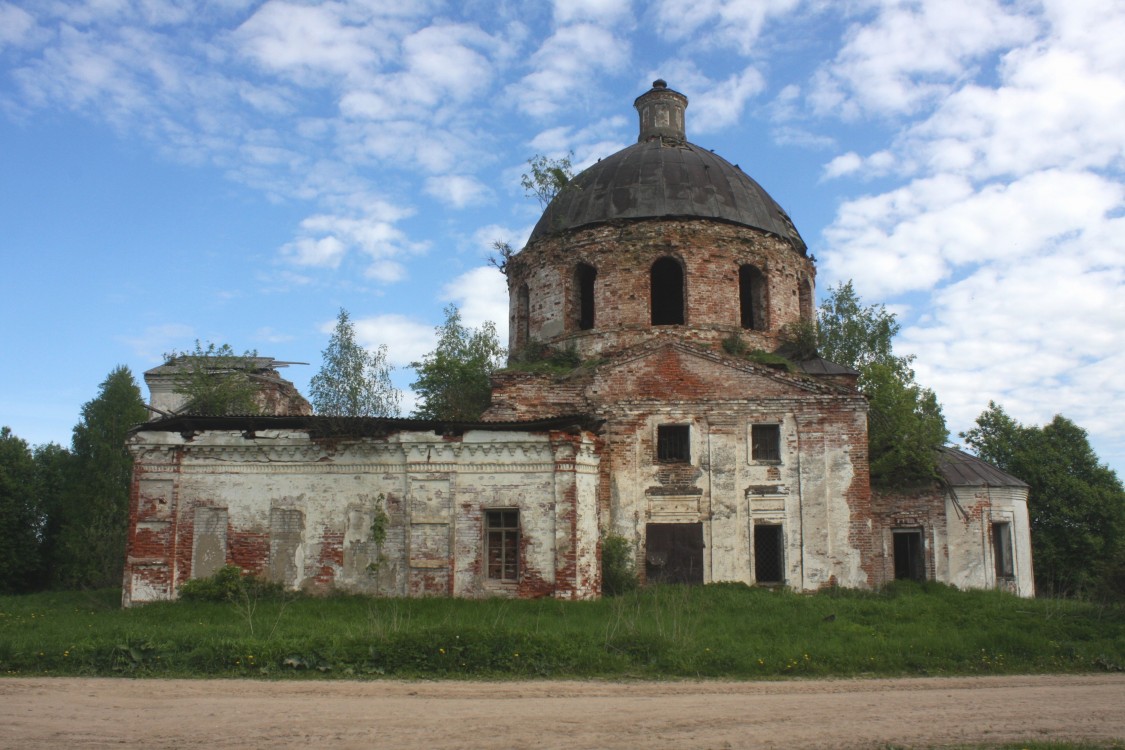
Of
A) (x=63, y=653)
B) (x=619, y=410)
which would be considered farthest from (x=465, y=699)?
(x=619, y=410)

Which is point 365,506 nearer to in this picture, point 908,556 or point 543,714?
point 543,714

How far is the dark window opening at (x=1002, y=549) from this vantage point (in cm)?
2172

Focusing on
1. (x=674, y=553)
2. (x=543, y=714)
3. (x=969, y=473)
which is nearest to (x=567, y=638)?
(x=543, y=714)

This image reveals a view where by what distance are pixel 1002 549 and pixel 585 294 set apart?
1183 cm

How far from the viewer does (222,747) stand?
762cm

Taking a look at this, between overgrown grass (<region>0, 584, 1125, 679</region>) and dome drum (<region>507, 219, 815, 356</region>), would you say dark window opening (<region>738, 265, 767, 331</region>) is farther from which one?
overgrown grass (<region>0, 584, 1125, 679</region>)

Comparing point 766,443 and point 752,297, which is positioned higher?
point 752,297

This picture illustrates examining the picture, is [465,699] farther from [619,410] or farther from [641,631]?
[619,410]

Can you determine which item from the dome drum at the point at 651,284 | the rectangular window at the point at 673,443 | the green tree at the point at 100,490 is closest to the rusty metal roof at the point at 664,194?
the dome drum at the point at 651,284

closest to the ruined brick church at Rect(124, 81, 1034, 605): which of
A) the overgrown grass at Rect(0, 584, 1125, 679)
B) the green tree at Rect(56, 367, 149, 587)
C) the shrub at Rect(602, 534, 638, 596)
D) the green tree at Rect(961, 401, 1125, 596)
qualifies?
the shrub at Rect(602, 534, 638, 596)

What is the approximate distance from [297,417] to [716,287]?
10.1 meters

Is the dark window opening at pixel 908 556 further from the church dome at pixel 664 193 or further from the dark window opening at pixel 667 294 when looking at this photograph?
the church dome at pixel 664 193

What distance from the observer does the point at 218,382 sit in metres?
26.6

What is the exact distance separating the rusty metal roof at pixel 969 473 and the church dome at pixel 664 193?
21.0ft
